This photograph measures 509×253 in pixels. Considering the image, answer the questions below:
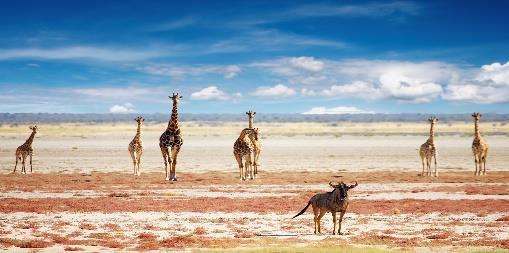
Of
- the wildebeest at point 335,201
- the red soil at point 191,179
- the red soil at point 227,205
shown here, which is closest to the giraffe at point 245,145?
the red soil at point 191,179

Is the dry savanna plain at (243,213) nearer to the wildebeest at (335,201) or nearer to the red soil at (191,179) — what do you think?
the red soil at (191,179)

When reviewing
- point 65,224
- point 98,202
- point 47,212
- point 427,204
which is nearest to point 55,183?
point 98,202

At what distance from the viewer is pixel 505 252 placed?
1634 cm

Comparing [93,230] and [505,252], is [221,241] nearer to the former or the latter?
[93,230]

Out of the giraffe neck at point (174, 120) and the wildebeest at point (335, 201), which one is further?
the giraffe neck at point (174, 120)

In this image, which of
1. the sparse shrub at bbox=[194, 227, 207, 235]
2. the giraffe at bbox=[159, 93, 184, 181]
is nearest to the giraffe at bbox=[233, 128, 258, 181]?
the giraffe at bbox=[159, 93, 184, 181]

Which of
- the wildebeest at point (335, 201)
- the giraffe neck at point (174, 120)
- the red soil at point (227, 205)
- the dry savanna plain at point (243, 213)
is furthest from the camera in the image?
the giraffe neck at point (174, 120)

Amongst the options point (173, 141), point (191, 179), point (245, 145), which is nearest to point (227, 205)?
point (245, 145)

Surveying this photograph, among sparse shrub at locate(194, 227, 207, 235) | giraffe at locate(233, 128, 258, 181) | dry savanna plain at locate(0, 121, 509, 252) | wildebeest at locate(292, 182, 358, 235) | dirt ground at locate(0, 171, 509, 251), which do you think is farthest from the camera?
giraffe at locate(233, 128, 258, 181)

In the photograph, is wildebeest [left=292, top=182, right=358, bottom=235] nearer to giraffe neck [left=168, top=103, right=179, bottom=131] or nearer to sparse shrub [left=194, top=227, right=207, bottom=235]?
sparse shrub [left=194, top=227, right=207, bottom=235]

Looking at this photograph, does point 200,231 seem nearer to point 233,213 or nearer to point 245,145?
point 233,213

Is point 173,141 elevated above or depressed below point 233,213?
above

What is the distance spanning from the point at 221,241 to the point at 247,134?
1938 centimetres

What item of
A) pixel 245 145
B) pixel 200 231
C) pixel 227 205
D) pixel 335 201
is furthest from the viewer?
pixel 245 145
